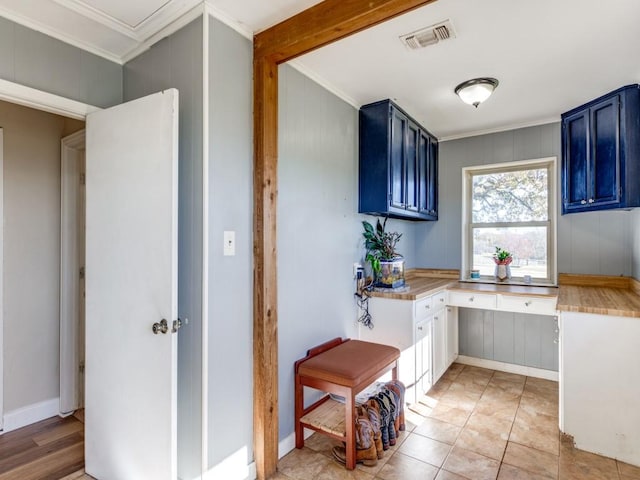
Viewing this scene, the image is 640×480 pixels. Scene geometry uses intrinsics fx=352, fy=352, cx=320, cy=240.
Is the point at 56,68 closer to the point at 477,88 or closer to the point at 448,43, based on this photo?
the point at 448,43

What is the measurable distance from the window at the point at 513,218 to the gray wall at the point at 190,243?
300cm

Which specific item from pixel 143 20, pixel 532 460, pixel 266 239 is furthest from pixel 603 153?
pixel 143 20

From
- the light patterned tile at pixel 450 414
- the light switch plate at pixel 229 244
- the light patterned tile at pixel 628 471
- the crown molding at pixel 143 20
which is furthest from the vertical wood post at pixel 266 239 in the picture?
the light patterned tile at pixel 628 471

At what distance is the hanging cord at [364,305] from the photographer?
2943 mm

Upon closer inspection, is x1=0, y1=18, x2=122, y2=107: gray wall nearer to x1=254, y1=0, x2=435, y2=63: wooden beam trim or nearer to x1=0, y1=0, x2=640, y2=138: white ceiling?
x1=0, y1=0, x2=640, y2=138: white ceiling

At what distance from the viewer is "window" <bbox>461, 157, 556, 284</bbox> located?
344cm

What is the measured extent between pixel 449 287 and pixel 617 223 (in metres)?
1.49

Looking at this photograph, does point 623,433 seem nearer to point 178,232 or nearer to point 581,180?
point 581,180

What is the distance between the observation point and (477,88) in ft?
8.15

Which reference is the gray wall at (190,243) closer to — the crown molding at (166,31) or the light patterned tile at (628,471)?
the crown molding at (166,31)

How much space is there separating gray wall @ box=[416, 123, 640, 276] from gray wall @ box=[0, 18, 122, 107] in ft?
10.5

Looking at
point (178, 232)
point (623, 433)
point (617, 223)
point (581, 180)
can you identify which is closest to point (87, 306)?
point (178, 232)

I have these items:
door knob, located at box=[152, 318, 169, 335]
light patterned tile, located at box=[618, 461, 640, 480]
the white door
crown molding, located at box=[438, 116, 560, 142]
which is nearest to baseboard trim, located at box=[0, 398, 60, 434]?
the white door

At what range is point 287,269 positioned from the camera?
2240 millimetres
